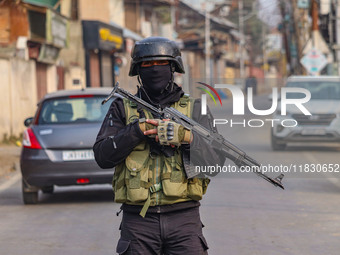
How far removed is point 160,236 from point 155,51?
90 centimetres

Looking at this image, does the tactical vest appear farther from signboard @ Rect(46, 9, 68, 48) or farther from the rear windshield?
signboard @ Rect(46, 9, 68, 48)

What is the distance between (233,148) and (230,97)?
3.50 ft

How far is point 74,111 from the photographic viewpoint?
35.2 ft

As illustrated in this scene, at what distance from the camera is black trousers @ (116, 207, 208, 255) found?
3.87 meters

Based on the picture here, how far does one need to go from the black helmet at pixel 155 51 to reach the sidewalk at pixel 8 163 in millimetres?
10824

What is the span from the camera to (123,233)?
394 centimetres

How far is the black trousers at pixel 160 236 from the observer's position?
387 centimetres

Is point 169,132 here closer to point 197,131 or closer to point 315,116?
point 197,131

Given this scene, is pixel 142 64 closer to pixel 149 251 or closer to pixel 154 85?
pixel 154 85

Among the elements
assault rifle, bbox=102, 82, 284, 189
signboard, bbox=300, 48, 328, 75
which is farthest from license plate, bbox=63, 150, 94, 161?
signboard, bbox=300, 48, 328, 75

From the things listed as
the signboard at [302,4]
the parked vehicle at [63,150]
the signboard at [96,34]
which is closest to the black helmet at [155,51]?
the parked vehicle at [63,150]

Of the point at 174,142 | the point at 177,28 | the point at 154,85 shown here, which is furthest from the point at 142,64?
the point at 177,28

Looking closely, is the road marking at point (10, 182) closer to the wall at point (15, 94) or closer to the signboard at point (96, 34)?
the wall at point (15, 94)

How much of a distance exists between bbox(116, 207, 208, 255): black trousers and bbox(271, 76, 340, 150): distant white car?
125 centimetres
